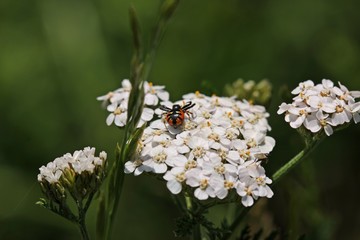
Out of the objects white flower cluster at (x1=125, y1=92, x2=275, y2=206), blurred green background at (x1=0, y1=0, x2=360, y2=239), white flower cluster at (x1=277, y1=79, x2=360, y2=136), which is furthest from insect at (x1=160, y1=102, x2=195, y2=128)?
blurred green background at (x1=0, y1=0, x2=360, y2=239)

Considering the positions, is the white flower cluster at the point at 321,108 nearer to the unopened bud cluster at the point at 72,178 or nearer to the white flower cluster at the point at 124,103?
the white flower cluster at the point at 124,103

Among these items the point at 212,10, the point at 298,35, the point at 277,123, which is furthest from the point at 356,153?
the point at 212,10

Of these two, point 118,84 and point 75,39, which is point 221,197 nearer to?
point 118,84

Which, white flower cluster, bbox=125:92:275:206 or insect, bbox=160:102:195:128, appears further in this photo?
insect, bbox=160:102:195:128

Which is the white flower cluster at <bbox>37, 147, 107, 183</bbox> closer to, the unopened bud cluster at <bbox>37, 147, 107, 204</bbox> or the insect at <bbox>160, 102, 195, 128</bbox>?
the unopened bud cluster at <bbox>37, 147, 107, 204</bbox>

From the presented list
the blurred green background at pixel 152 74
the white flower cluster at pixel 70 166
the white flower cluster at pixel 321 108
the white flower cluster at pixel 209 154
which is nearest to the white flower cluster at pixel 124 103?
the white flower cluster at pixel 209 154

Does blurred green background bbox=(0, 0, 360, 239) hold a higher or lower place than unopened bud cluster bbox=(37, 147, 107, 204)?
lower
